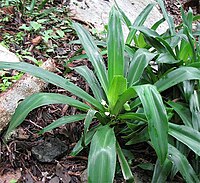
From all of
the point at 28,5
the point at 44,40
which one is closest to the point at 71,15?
the point at 28,5

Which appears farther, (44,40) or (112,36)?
(44,40)

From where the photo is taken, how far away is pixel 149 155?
5.23ft

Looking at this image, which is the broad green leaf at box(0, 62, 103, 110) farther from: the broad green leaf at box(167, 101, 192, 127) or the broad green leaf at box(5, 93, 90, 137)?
the broad green leaf at box(167, 101, 192, 127)

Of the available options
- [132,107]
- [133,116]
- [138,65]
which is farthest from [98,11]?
[133,116]

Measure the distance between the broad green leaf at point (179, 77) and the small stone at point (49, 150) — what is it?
54 cm

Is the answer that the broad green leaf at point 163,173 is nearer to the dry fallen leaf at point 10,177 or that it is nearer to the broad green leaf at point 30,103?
the broad green leaf at point 30,103

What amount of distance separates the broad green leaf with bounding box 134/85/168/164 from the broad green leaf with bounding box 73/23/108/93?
1.10 feet

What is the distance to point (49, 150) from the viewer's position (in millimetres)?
1535

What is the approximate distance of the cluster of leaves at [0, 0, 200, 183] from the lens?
4.00 feet

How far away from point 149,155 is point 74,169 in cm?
37

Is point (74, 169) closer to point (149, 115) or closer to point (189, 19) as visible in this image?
point (149, 115)

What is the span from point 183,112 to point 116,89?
0.38 meters

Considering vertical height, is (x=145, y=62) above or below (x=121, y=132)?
above

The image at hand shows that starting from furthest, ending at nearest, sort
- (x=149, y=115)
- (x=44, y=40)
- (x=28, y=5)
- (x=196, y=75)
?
(x=28, y=5) → (x=44, y=40) → (x=196, y=75) → (x=149, y=115)
